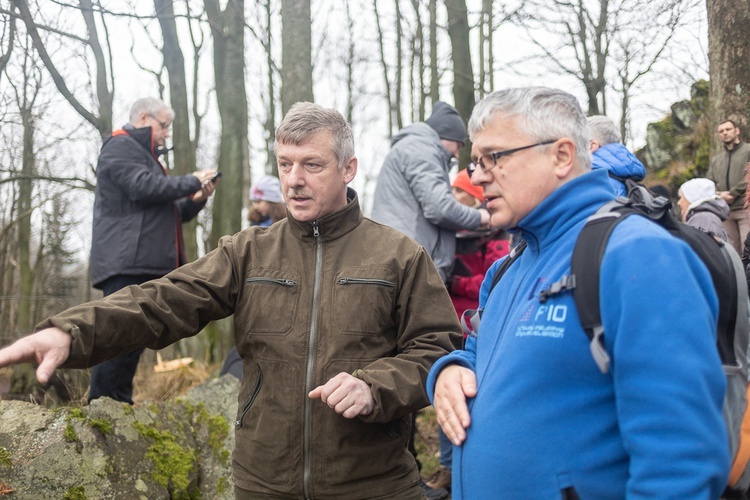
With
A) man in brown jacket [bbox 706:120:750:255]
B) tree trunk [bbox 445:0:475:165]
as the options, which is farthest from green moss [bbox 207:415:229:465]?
tree trunk [bbox 445:0:475:165]

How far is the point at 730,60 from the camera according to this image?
7598 millimetres

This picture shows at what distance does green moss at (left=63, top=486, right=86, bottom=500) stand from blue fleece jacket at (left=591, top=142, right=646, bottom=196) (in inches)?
121

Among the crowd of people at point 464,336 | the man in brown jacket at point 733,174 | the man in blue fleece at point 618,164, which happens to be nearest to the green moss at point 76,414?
the crowd of people at point 464,336

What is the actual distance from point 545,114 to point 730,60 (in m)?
6.67

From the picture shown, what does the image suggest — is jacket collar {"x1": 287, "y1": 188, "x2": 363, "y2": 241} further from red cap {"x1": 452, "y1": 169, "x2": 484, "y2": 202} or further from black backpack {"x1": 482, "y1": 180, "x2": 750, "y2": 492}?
red cap {"x1": 452, "y1": 169, "x2": 484, "y2": 202}

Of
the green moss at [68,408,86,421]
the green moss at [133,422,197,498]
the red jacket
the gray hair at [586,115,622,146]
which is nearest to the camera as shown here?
the green moss at [68,408,86,421]

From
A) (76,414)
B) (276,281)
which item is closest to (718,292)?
(276,281)

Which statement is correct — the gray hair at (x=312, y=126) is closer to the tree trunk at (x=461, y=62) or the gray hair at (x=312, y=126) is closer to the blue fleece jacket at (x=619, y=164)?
the blue fleece jacket at (x=619, y=164)

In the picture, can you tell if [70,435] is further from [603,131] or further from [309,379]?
[603,131]

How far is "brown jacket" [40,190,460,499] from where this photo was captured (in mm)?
2727

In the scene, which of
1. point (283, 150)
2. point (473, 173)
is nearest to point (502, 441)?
point (473, 173)

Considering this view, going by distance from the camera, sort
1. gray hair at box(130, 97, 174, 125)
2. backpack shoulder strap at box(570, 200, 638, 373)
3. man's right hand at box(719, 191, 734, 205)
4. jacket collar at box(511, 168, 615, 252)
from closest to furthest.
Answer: backpack shoulder strap at box(570, 200, 638, 373)
jacket collar at box(511, 168, 615, 252)
gray hair at box(130, 97, 174, 125)
man's right hand at box(719, 191, 734, 205)

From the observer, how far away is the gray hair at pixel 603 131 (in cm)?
429

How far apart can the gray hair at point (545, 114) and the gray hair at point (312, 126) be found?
3.34ft
